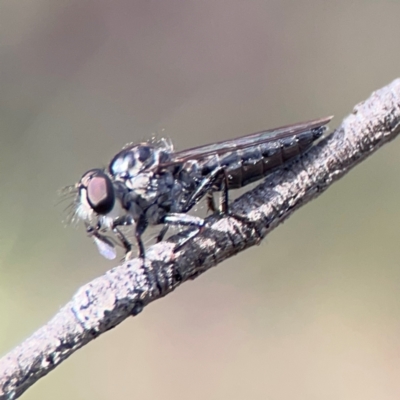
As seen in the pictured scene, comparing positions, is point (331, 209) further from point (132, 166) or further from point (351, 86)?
point (132, 166)

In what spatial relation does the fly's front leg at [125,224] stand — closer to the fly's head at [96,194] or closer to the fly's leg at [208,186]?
the fly's head at [96,194]

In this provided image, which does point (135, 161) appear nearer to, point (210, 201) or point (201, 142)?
point (210, 201)

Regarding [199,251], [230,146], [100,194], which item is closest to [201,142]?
[230,146]

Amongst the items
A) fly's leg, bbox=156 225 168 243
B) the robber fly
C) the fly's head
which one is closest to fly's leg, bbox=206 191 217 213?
the robber fly

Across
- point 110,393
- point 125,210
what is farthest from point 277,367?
point 125,210

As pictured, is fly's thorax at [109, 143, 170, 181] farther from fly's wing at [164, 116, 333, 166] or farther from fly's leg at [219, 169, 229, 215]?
fly's leg at [219, 169, 229, 215]

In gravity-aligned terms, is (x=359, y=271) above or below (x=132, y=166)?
below
